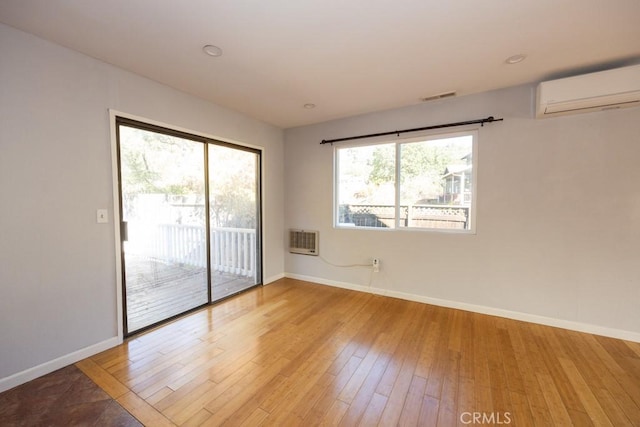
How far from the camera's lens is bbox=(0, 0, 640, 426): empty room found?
168cm

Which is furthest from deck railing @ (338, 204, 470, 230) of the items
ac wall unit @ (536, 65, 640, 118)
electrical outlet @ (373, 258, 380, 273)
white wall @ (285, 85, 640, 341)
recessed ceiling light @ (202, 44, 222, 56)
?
recessed ceiling light @ (202, 44, 222, 56)

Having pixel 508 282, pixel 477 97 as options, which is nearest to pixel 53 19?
pixel 477 97

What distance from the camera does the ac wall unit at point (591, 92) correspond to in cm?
212

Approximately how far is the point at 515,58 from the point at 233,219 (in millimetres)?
3505

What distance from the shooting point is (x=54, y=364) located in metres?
1.96

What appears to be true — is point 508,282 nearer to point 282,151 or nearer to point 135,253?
point 282,151

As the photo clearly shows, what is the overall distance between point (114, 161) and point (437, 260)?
11.8 ft

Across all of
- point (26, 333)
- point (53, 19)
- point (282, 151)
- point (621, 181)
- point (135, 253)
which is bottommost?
point (26, 333)

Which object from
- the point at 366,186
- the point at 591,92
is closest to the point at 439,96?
the point at 591,92

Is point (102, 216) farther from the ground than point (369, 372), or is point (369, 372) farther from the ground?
point (102, 216)

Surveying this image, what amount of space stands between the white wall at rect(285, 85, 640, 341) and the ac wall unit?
20 cm

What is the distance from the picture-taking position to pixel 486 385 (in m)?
1.80

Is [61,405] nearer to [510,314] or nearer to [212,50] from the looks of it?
[212,50]
